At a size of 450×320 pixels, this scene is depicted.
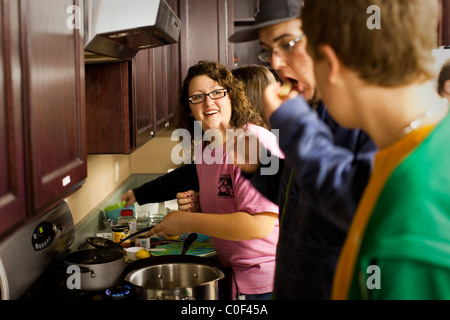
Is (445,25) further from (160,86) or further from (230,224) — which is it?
(230,224)

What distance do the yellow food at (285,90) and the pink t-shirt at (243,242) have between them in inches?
22.0

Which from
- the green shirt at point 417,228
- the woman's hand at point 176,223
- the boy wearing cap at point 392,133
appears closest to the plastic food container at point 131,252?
the woman's hand at point 176,223

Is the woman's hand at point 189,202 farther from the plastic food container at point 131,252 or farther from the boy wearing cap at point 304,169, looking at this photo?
the boy wearing cap at point 304,169

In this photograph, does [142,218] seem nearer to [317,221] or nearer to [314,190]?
[317,221]

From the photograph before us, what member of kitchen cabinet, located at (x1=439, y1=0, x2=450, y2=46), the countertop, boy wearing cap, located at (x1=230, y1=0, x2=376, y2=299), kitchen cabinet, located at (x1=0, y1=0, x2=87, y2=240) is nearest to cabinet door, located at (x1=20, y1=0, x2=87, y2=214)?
kitchen cabinet, located at (x1=0, y1=0, x2=87, y2=240)

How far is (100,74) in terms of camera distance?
1.82 m

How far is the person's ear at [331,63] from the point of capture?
705 millimetres

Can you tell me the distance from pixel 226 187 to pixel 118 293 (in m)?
0.59

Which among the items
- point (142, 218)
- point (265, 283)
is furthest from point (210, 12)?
point (265, 283)

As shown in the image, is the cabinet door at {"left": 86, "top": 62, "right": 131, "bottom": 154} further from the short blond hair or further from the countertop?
the short blond hair

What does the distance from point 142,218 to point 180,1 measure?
1.45 m

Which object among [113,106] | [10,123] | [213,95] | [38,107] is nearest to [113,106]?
[113,106]

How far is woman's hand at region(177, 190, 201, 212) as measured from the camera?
2068 mm

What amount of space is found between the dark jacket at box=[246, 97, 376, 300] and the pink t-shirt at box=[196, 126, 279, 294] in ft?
1.22
